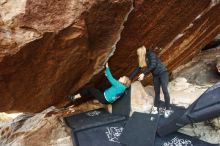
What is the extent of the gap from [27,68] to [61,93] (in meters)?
1.21

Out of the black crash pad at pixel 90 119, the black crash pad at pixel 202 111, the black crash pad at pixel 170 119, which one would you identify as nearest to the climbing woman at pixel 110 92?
the black crash pad at pixel 90 119

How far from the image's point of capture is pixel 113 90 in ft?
21.1

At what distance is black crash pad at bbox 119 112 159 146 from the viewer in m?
6.17

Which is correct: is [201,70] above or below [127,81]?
above

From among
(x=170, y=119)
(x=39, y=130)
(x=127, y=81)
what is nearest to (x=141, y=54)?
(x=127, y=81)

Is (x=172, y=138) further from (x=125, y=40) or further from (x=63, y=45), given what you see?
(x=63, y=45)

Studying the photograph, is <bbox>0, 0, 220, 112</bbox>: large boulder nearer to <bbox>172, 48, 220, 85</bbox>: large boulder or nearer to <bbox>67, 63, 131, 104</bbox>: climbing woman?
<bbox>67, 63, 131, 104</bbox>: climbing woman

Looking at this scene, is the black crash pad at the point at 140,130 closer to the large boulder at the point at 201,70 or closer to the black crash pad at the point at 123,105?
the black crash pad at the point at 123,105

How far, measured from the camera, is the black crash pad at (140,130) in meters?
6.17

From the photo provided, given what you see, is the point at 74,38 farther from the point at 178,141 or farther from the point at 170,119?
the point at 178,141

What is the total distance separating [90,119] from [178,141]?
163cm

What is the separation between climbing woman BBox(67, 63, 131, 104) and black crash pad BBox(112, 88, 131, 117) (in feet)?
0.56

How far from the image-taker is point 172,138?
6.33 meters

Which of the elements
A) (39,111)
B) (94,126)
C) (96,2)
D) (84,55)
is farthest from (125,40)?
(39,111)
